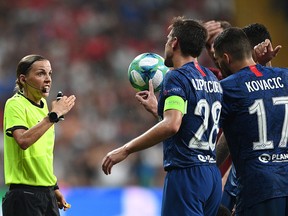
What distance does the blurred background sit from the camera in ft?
48.5

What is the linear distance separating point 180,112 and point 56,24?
12978 mm

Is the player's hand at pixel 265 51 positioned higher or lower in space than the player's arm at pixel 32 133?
higher

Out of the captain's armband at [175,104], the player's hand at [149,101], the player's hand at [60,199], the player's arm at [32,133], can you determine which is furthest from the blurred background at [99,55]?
the captain's armband at [175,104]

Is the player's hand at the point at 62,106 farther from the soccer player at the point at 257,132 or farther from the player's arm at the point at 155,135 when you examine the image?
the soccer player at the point at 257,132

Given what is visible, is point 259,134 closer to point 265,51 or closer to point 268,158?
point 268,158

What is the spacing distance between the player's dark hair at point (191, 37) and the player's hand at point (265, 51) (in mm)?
743

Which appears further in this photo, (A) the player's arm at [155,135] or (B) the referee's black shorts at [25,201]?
(B) the referee's black shorts at [25,201]

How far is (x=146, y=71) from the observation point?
6.89 metres

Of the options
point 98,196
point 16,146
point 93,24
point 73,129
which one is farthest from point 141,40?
point 16,146

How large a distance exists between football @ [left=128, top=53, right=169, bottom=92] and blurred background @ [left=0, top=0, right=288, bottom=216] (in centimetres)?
542

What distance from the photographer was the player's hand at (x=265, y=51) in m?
6.45

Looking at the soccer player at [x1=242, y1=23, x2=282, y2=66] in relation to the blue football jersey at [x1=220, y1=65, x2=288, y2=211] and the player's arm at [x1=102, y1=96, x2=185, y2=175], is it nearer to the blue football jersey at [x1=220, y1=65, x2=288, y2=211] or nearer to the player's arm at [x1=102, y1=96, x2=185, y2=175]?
the blue football jersey at [x1=220, y1=65, x2=288, y2=211]

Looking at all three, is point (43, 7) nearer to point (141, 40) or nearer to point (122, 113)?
point (141, 40)

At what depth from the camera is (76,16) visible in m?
18.6
